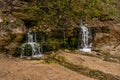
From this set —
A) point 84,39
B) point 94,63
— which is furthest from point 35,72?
point 84,39

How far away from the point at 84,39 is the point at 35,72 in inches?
297

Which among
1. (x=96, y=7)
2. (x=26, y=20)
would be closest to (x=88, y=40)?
(x=96, y=7)

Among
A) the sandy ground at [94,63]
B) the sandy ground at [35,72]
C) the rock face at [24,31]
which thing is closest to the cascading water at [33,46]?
the rock face at [24,31]

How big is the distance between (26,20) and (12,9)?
1296mm

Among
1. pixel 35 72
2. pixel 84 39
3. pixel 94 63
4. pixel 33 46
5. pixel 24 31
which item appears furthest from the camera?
pixel 84 39

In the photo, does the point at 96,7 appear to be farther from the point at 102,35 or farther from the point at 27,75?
the point at 27,75

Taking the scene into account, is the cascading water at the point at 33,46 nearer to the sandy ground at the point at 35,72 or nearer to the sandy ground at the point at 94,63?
the sandy ground at the point at 94,63

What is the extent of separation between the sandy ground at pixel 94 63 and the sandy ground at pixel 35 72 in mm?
1544

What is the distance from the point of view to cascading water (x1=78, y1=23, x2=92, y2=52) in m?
22.2

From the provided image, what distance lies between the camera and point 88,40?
73.8ft

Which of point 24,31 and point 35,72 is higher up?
point 24,31

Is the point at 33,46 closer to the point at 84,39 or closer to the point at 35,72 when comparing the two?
the point at 84,39

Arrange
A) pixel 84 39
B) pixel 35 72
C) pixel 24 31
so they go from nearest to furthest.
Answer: pixel 35 72 → pixel 24 31 → pixel 84 39

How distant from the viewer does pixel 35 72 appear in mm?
15680
